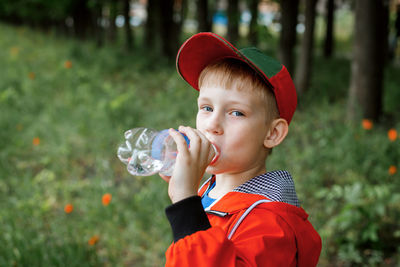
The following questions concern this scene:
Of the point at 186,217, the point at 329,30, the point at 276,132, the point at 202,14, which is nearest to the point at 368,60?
the point at 276,132

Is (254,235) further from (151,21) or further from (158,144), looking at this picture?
(151,21)

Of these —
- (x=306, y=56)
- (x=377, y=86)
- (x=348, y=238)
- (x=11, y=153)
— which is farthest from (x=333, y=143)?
(x=11, y=153)

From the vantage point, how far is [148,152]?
171 centimetres

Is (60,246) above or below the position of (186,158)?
below

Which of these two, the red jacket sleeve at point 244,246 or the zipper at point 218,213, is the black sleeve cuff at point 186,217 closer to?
the red jacket sleeve at point 244,246

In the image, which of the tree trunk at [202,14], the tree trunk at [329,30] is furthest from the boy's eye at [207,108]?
the tree trunk at [329,30]

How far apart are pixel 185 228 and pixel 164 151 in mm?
395

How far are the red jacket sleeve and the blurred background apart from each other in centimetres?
204

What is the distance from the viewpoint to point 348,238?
10.7 feet

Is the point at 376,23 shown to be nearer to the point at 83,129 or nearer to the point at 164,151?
the point at 83,129

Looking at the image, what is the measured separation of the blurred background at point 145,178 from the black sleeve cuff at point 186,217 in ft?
7.32

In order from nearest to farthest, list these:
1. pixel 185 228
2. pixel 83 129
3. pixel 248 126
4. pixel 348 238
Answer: pixel 185 228, pixel 248 126, pixel 348 238, pixel 83 129

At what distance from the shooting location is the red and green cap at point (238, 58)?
1.48 meters

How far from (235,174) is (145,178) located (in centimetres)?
323
